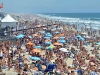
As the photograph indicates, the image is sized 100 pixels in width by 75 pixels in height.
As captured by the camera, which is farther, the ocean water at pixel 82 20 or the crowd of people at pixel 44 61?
the ocean water at pixel 82 20

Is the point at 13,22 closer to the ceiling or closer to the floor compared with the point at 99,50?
closer to the ceiling

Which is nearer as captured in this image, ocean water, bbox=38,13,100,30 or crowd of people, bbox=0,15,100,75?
crowd of people, bbox=0,15,100,75

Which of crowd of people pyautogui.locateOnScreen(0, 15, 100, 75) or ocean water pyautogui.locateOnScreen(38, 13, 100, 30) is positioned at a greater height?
crowd of people pyautogui.locateOnScreen(0, 15, 100, 75)

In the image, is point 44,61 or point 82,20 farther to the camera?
point 82,20

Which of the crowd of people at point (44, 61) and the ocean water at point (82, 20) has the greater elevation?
the crowd of people at point (44, 61)

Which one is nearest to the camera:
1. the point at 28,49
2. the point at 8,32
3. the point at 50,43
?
the point at 28,49

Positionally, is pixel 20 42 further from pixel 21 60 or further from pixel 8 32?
pixel 21 60

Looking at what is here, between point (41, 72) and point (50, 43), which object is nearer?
point (41, 72)

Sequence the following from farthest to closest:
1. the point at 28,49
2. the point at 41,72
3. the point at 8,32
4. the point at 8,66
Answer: the point at 8,32 → the point at 28,49 → the point at 8,66 → the point at 41,72

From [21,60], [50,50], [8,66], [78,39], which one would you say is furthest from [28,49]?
[78,39]

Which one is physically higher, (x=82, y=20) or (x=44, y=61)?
(x=44, y=61)
